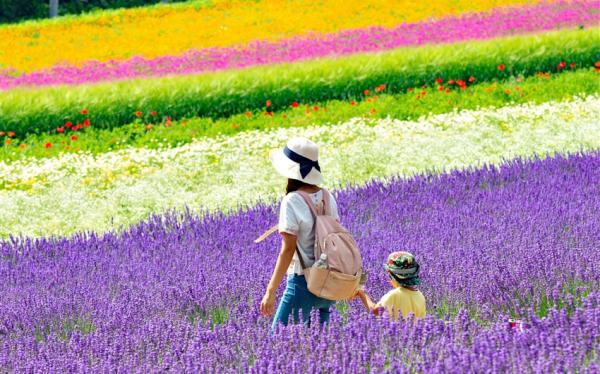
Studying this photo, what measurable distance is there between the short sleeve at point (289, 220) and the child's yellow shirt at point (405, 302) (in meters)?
0.56

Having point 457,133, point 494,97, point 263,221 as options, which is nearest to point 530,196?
point 263,221

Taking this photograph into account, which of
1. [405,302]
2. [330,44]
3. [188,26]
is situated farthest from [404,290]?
[188,26]

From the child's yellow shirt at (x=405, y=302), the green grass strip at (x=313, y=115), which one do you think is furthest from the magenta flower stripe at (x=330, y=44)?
the child's yellow shirt at (x=405, y=302)

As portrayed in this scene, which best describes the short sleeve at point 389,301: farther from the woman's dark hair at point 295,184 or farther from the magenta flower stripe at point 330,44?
the magenta flower stripe at point 330,44

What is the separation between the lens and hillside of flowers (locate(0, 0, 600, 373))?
159 inches

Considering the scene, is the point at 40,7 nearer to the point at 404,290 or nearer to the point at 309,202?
the point at 309,202

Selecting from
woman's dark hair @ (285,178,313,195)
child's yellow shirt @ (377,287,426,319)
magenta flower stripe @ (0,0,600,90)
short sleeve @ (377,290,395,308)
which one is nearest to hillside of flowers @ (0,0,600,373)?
magenta flower stripe @ (0,0,600,90)

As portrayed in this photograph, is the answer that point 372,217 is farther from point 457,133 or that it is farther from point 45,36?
point 45,36

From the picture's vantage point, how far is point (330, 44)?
23844mm

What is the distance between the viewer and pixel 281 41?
25.8 metres

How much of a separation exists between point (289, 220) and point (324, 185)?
5.74 meters

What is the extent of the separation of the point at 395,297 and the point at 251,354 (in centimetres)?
85

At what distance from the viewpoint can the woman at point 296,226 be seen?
4.54m

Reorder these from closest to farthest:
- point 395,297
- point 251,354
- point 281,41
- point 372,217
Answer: point 251,354
point 395,297
point 372,217
point 281,41
